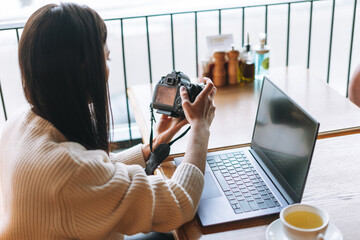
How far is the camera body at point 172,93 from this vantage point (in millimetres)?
1232

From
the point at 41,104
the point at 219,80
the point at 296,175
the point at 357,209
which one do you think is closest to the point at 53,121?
the point at 41,104

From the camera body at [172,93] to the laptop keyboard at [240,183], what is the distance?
18cm

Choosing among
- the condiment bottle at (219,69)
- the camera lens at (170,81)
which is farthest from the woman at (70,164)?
the condiment bottle at (219,69)

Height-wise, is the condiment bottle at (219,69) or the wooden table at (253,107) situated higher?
the condiment bottle at (219,69)

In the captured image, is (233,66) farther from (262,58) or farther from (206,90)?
(206,90)

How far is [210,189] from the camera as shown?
1.07m

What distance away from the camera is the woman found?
0.84m

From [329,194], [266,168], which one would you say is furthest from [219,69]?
[329,194]

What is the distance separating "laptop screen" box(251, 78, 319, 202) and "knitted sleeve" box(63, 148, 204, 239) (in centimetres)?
22

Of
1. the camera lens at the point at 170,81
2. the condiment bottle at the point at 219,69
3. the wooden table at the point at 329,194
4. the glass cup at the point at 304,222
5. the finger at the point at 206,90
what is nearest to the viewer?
the glass cup at the point at 304,222

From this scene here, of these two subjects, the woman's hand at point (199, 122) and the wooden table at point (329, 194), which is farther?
the woman's hand at point (199, 122)

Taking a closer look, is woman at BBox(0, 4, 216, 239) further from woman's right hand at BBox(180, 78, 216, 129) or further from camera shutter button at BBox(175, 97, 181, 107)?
camera shutter button at BBox(175, 97, 181, 107)

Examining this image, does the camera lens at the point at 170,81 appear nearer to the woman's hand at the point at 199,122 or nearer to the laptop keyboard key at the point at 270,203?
the woman's hand at the point at 199,122

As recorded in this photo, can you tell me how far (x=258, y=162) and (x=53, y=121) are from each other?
1.82 feet
